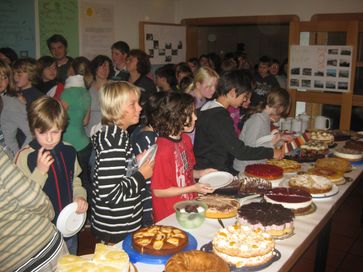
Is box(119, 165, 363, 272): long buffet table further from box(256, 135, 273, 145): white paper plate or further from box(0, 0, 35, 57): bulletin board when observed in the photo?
box(0, 0, 35, 57): bulletin board

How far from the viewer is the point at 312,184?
215 cm

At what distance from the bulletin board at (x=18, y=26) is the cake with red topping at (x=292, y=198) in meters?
3.69

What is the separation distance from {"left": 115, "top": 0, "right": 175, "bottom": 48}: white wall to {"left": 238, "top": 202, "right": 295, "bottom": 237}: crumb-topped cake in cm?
439

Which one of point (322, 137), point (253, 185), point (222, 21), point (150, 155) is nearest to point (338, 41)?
point (222, 21)

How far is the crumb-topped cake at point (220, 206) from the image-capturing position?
1807mm

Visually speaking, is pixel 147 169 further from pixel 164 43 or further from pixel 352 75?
pixel 164 43

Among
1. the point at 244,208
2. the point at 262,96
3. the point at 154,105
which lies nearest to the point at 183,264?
the point at 244,208

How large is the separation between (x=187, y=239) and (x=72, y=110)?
6.77ft

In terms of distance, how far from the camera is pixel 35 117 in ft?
6.03

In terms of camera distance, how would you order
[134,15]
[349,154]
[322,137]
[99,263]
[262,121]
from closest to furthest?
[99,263], [262,121], [349,154], [322,137], [134,15]

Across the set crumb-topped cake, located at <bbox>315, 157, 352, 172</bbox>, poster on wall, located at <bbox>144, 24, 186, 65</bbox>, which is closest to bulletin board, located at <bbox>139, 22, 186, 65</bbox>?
poster on wall, located at <bbox>144, 24, 186, 65</bbox>

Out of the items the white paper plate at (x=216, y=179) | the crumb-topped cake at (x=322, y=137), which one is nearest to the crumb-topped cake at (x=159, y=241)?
the white paper plate at (x=216, y=179)

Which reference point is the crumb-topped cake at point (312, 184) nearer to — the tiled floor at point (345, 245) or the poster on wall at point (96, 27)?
the tiled floor at point (345, 245)

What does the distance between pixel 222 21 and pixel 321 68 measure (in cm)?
180
